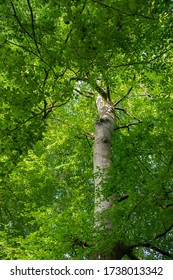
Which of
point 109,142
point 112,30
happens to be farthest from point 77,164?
point 112,30

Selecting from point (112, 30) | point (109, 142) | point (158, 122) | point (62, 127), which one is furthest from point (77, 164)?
point (112, 30)

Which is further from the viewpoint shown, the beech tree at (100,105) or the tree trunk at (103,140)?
the tree trunk at (103,140)

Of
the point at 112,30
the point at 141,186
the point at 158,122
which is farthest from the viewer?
the point at 158,122

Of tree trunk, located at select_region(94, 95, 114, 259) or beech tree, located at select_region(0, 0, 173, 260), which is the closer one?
beech tree, located at select_region(0, 0, 173, 260)

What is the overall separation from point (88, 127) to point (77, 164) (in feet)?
4.41

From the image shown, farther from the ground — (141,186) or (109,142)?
(109,142)

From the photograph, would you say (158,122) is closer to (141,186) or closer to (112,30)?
(141,186)

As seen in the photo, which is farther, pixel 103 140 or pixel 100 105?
pixel 100 105

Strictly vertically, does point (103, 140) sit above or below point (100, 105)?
below

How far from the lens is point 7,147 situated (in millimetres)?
3719
